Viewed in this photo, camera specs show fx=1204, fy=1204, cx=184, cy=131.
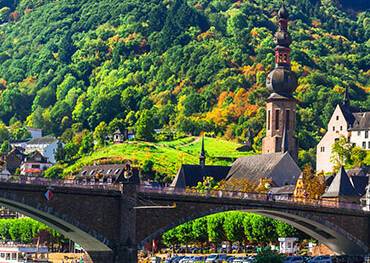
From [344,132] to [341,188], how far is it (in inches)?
1975

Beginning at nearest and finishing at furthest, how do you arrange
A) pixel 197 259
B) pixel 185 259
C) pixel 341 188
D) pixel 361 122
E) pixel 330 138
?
pixel 185 259 < pixel 197 259 < pixel 341 188 < pixel 361 122 < pixel 330 138

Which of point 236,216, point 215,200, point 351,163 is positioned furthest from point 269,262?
point 351,163

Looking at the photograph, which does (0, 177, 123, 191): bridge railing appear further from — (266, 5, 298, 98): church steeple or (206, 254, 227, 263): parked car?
(266, 5, 298, 98): church steeple

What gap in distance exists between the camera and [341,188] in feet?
406

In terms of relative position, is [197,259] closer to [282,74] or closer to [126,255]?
[126,255]

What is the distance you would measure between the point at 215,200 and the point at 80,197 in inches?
557

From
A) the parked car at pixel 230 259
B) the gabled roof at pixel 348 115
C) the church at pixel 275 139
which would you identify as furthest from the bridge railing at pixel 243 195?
the gabled roof at pixel 348 115

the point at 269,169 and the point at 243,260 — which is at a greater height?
the point at 269,169

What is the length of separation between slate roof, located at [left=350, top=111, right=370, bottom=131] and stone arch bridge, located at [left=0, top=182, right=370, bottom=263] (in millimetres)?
65108

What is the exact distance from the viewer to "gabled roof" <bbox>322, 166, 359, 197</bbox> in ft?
405

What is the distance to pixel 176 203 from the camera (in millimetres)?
96938

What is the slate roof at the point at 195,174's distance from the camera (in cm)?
16162

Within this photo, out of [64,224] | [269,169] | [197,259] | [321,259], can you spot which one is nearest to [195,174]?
[269,169]

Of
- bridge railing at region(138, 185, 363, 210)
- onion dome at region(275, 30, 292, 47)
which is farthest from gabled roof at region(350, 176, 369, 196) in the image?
onion dome at region(275, 30, 292, 47)
